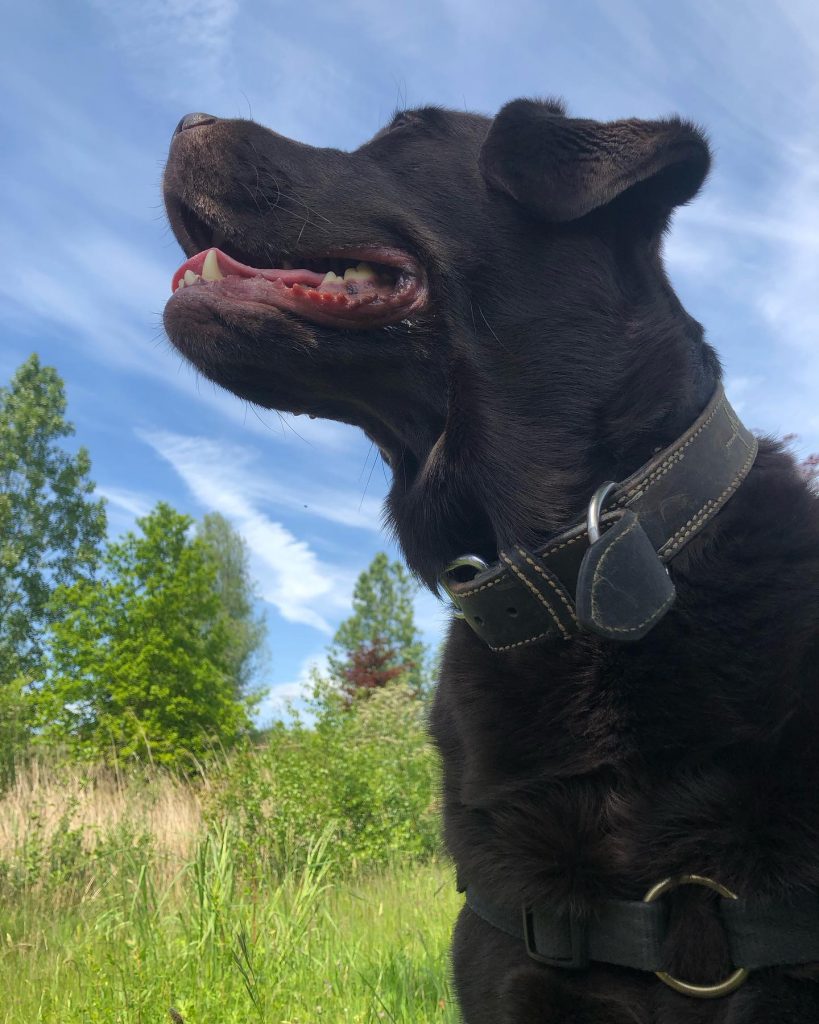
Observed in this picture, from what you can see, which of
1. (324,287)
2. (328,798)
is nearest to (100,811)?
(328,798)

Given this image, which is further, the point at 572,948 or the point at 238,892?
the point at 238,892

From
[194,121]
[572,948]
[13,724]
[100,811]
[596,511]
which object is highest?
[13,724]

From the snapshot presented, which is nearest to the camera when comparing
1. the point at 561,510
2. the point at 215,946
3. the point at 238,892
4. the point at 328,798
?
the point at 561,510

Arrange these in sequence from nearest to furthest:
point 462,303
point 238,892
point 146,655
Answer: point 462,303
point 238,892
point 146,655

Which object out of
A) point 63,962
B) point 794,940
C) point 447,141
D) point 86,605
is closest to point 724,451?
point 794,940

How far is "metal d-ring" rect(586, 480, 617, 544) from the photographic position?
155cm

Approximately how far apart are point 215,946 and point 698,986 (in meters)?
2.38

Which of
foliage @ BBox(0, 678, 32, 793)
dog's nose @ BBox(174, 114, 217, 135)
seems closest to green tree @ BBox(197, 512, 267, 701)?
foliage @ BBox(0, 678, 32, 793)

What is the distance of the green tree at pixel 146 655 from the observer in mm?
25000

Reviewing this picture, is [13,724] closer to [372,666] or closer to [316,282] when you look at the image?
[316,282]

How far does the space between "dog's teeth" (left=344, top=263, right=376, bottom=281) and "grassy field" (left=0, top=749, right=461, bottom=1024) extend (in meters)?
1.97

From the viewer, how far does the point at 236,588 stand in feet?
160

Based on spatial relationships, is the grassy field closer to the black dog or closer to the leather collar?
the black dog

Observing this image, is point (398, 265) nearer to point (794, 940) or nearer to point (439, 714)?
point (439, 714)
